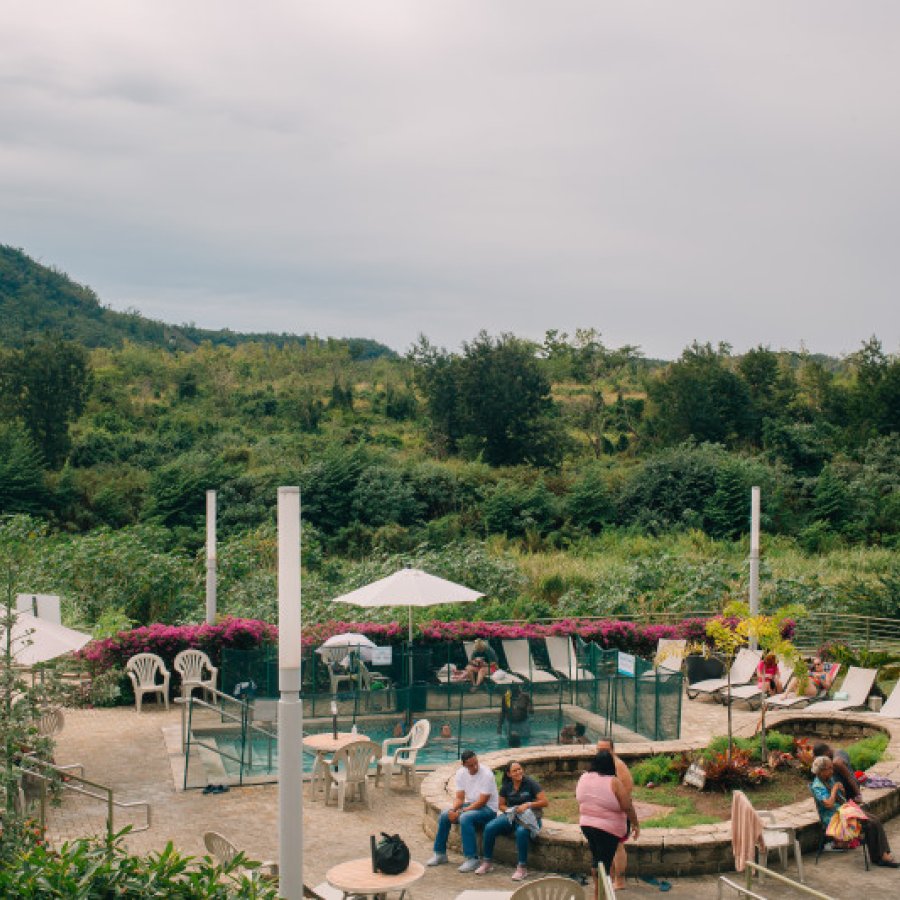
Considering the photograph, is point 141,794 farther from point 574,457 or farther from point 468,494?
point 574,457

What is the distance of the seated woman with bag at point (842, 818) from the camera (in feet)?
32.0

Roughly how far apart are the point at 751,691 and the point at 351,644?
6.07 meters

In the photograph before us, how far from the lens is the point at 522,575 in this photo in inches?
1008

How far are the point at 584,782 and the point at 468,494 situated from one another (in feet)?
101

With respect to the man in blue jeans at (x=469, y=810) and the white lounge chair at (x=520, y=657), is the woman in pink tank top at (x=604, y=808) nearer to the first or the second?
the man in blue jeans at (x=469, y=810)

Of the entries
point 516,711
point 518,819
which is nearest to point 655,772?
point 516,711

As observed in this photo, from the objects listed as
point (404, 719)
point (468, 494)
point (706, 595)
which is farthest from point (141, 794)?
point (468, 494)

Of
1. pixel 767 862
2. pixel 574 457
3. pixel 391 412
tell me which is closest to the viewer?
pixel 767 862

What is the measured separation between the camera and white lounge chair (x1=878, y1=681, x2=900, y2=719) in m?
14.7

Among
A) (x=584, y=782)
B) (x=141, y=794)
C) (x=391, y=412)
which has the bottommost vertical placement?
(x=141, y=794)

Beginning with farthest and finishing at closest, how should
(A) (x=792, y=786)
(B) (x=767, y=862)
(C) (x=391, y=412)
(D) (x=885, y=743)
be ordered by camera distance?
(C) (x=391, y=412), (D) (x=885, y=743), (A) (x=792, y=786), (B) (x=767, y=862)

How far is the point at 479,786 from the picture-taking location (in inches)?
389

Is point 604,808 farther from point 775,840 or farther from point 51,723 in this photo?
point 51,723

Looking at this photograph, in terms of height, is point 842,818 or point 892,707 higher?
point 842,818
